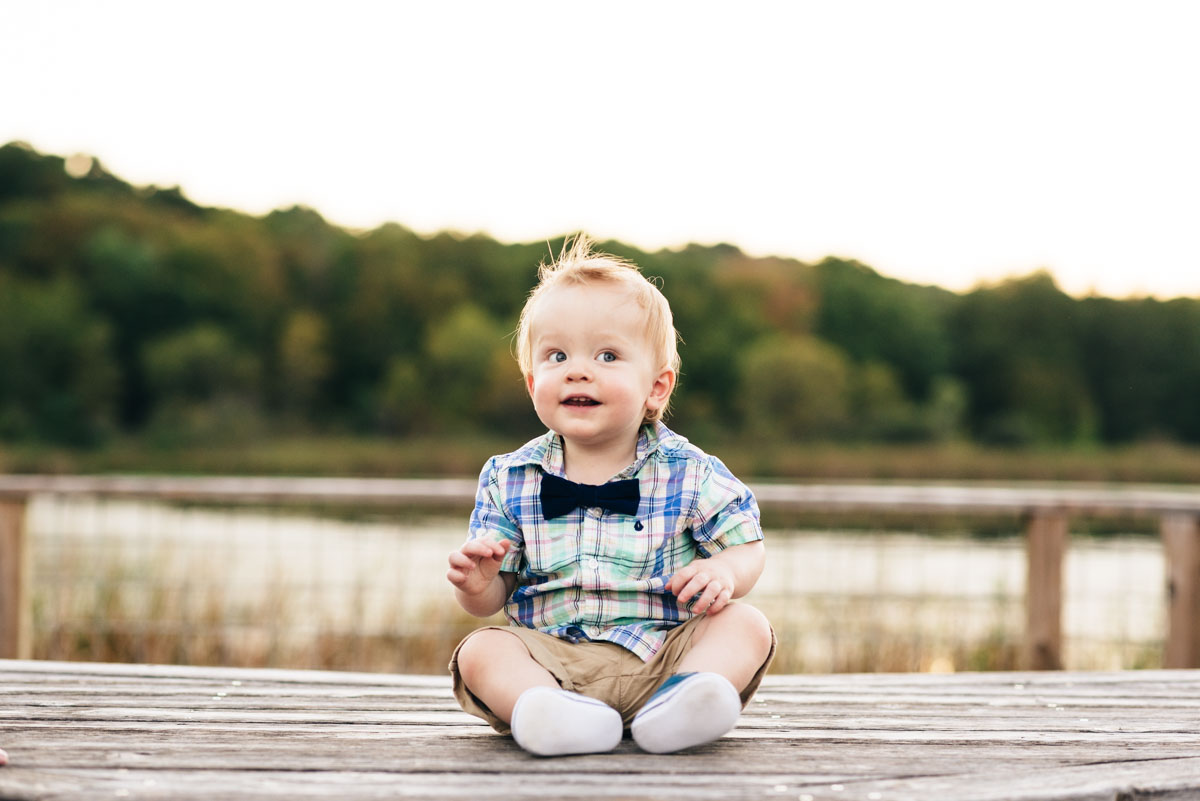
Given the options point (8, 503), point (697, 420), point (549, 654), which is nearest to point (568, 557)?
point (549, 654)

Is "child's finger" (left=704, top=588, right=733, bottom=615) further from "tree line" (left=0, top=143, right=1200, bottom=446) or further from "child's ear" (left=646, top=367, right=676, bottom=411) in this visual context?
"tree line" (left=0, top=143, right=1200, bottom=446)

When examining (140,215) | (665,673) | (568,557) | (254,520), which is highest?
(140,215)

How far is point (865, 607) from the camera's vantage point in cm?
457

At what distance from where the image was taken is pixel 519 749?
68.4 inches

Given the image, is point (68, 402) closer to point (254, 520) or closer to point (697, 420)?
point (697, 420)

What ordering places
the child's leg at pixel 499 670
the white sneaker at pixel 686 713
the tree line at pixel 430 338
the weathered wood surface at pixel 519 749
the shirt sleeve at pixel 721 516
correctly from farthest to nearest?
the tree line at pixel 430 338
the shirt sleeve at pixel 721 516
the child's leg at pixel 499 670
the white sneaker at pixel 686 713
the weathered wood surface at pixel 519 749

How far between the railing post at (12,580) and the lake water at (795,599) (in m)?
0.56

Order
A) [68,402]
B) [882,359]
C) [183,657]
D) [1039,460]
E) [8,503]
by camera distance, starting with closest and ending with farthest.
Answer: [8,503] → [183,657] → [1039,460] → [68,402] → [882,359]

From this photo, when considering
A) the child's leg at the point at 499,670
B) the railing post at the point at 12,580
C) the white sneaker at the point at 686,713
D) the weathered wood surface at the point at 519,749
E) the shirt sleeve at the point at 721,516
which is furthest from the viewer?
the railing post at the point at 12,580

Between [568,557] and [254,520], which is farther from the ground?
[568,557]

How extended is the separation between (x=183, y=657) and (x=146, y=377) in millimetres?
24362

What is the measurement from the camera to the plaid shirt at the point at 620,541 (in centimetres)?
182

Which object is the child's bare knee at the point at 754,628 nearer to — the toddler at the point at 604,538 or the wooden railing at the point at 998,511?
the toddler at the point at 604,538

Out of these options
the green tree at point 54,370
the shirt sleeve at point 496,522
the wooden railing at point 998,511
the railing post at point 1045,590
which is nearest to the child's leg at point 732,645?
the shirt sleeve at point 496,522
